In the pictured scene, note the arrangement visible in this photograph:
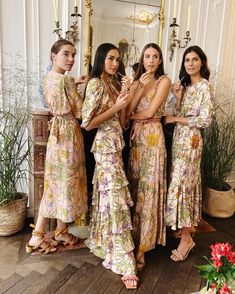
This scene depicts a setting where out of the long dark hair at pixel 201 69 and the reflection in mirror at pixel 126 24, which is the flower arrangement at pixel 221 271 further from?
the reflection in mirror at pixel 126 24

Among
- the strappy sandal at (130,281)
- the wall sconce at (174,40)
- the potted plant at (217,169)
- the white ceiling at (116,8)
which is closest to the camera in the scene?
the strappy sandal at (130,281)

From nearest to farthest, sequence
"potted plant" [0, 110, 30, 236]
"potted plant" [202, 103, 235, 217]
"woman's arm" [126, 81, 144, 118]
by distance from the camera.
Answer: "woman's arm" [126, 81, 144, 118] → "potted plant" [0, 110, 30, 236] → "potted plant" [202, 103, 235, 217]

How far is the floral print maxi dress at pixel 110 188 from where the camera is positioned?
6.53 feet

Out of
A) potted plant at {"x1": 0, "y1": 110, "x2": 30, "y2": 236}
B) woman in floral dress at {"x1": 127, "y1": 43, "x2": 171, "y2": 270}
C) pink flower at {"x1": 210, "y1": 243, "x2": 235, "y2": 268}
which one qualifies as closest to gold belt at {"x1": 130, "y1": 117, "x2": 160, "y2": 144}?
woman in floral dress at {"x1": 127, "y1": 43, "x2": 171, "y2": 270}

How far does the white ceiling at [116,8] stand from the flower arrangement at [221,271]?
2.27m

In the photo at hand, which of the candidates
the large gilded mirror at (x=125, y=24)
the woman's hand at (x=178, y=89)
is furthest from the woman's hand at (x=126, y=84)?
the large gilded mirror at (x=125, y=24)

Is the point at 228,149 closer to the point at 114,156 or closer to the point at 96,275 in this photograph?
the point at 114,156

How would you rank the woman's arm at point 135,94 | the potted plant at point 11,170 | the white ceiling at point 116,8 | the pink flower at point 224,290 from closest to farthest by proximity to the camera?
1. the pink flower at point 224,290
2. the woman's arm at point 135,94
3. the potted plant at point 11,170
4. the white ceiling at point 116,8

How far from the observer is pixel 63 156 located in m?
2.21

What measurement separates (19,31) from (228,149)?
8.39ft

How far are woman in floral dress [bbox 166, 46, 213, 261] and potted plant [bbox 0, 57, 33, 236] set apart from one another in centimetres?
136

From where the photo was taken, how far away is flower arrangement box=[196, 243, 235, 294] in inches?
47.3

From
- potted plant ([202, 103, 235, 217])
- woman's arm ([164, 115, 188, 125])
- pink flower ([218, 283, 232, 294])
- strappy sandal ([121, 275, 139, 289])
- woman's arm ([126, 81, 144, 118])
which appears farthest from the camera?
potted plant ([202, 103, 235, 217])

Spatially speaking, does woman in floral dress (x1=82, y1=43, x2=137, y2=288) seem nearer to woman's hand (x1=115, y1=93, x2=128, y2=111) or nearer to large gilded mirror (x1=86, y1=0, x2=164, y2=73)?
woman's hand (x1=115, y1=93, x2=128, y2=111)
